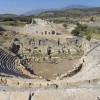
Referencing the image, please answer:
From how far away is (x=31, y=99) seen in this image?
1499 centimetres

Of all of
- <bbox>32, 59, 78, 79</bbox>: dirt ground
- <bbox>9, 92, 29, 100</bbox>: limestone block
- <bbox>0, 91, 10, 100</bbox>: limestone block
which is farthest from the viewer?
<bbox>32, 59, 78, 79</bbox>: dirt ground

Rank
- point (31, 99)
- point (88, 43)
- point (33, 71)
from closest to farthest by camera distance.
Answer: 1. point (31, 99)
2. point (33, 71)
3. point (88, 43)

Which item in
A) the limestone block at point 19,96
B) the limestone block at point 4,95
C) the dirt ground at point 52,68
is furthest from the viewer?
the dirt ground at point 52,68

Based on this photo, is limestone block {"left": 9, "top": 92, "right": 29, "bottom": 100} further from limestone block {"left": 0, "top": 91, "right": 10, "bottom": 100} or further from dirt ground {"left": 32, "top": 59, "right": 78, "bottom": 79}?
dirt ground {"left": 32, "top": 59, "right": 78, "bottom": 79}

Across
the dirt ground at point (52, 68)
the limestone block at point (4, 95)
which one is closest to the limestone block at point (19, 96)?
the limestone block at point (4, 95)

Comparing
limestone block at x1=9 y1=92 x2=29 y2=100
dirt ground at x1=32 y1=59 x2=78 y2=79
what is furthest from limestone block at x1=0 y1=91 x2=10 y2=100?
dirt ground at x1=32 y1=59 x2=78 y2=79

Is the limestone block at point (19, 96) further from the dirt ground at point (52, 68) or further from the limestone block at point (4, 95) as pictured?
the dirt ground at point (52, 68)

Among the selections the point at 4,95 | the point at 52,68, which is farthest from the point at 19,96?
the point at 52,68

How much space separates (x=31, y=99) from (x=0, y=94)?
5.25 ft

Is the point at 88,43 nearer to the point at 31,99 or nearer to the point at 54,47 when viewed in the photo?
the point at 54,47

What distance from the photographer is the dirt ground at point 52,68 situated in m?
30.4

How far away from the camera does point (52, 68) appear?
32844 mm

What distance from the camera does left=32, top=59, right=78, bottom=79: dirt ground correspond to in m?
30.4

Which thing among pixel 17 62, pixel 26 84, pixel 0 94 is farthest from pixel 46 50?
pixel 0 94
